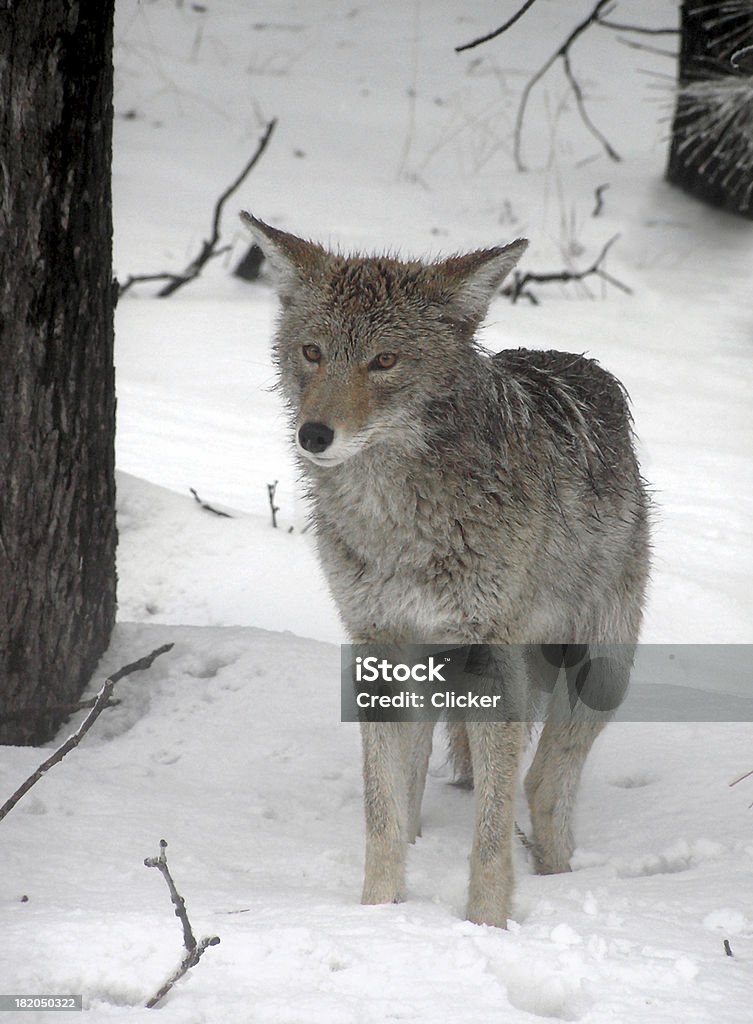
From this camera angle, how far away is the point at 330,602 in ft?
18.4

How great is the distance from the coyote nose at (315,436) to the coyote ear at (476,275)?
0.63 m

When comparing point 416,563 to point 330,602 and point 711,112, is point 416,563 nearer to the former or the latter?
point 330,602

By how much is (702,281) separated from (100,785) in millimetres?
7843

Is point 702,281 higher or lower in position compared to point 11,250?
lower

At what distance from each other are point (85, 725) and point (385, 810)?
0.94 meters

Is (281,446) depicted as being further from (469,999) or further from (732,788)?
(469,999)

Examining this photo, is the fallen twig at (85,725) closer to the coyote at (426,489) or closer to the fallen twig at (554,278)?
the coyote at (426,489)

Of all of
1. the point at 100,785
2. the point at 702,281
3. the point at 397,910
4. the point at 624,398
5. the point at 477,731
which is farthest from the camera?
the point at 702,281

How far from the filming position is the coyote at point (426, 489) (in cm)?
319

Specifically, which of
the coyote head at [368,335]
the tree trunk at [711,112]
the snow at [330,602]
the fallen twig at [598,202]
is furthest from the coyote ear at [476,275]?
the fallen twig at [598,202]

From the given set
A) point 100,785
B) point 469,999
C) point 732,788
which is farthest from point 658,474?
point 469,999

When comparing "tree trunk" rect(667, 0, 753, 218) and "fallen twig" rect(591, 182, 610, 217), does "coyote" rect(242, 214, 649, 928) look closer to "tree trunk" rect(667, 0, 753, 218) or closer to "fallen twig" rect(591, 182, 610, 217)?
"tree trunk" rect(667, 0, 753, 218)

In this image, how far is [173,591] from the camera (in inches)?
212

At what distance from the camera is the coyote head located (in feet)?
10.1
